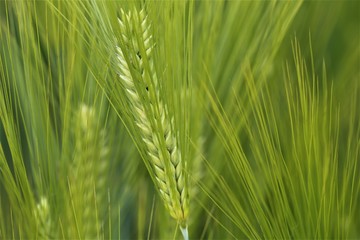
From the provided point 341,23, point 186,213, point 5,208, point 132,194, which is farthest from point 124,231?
point 341,23

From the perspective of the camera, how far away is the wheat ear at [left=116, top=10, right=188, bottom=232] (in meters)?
0.63

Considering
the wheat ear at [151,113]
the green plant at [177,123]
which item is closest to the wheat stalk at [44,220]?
the green plant at [177,123]

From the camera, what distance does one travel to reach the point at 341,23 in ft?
3.12

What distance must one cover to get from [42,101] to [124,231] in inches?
9.6

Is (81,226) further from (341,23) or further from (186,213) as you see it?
(341,23)

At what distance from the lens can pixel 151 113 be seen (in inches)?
24.9

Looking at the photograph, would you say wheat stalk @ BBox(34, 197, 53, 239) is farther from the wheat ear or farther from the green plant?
the wheat ear

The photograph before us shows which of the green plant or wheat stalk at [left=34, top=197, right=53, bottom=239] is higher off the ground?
the green plant

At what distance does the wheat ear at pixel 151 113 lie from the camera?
63cm

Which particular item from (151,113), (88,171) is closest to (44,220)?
(88,171)

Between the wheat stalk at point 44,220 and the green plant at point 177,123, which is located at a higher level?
the green plant at point 177,123

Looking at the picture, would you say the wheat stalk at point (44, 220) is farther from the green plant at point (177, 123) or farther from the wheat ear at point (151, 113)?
the wheat ear at point (151, 113)

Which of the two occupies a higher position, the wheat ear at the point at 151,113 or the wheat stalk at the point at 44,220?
the wheat ear at the point at 151,113

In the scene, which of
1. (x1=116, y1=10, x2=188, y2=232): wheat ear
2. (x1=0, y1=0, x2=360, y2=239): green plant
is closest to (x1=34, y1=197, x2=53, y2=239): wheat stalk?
(x1=0, y1=0, x2=360, y2=239): green plant
